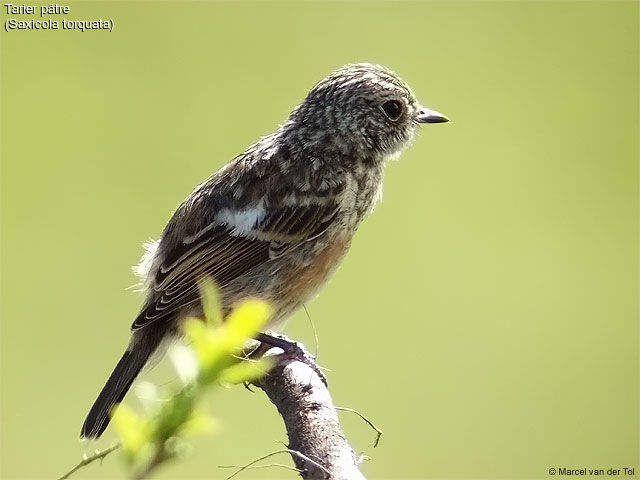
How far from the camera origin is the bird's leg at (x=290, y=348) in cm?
301

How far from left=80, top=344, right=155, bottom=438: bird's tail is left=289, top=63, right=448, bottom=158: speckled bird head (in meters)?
1.03

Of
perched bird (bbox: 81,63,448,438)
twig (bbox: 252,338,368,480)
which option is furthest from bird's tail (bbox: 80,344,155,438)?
twig (bbox: 252,338,368,480)

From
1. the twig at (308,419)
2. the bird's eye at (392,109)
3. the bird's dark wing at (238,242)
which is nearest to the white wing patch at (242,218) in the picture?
the bird's dark wing at (238,242)

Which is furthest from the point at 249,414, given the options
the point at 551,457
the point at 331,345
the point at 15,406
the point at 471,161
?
the point at 471,161

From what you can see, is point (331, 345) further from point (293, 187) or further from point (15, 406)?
point (293, 187)

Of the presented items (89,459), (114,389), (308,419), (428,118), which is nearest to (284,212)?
(428,118)

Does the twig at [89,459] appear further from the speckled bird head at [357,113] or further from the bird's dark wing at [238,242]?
the speckled bird head at [357,113]

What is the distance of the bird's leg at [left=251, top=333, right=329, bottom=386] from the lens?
3008mm

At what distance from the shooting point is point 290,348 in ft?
10.1

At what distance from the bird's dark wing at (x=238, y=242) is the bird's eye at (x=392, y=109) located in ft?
1.53

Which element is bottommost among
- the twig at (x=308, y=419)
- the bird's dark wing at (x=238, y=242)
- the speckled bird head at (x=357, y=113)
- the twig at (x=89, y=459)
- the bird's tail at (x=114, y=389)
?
the twig at (x=89, y=459)

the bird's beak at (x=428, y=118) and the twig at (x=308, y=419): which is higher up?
the bird's beak at (x=428, y=118)

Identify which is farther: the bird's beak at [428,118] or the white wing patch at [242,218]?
the bird's beak at [428,118]

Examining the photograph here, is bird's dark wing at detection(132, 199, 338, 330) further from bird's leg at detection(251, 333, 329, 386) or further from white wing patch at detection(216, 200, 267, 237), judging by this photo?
bird's leg at detection(251, 333, 329, 386)
